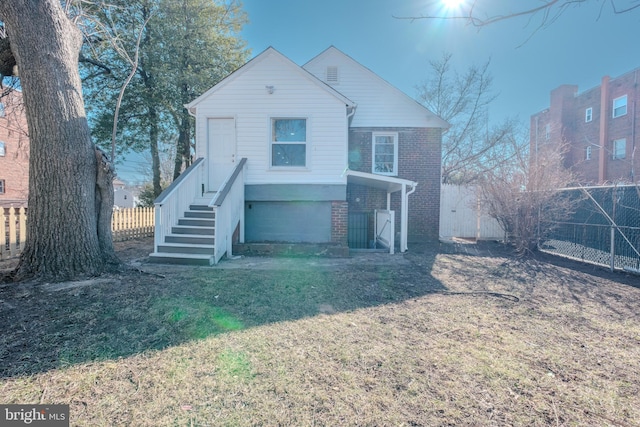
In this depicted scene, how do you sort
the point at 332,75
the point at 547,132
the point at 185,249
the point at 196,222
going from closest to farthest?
the point at 185,249
the point at 196,222
the point at 332,75
the point at 547,132

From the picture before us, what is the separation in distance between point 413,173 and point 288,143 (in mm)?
5129

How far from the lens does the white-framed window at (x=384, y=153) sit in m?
11.0

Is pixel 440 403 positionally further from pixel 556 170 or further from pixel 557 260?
pixel 556 170

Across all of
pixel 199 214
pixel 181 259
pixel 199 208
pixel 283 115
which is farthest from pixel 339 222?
pixel 181 259

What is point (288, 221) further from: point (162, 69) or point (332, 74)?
point (162, 69)

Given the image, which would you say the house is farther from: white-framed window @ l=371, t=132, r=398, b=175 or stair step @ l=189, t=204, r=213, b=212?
white-framed window @ l=371, t=132, r=398, b=175

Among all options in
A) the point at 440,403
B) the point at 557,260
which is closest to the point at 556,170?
the point at 557,260

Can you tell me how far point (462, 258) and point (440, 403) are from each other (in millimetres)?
6562

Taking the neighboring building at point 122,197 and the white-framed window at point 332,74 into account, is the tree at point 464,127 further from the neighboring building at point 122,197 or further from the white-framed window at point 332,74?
the neighboring building at point 122,197

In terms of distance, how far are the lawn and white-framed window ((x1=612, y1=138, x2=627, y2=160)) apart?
19.7 metres

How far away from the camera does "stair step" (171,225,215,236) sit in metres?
7.04

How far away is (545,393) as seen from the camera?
7.50 feet

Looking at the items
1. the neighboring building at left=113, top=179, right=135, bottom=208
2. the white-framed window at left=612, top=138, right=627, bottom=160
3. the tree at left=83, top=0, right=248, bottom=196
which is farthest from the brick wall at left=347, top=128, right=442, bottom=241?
the neighboring building at left=113, top=179, right=135, bottom=208

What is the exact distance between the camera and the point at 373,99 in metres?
11.1
